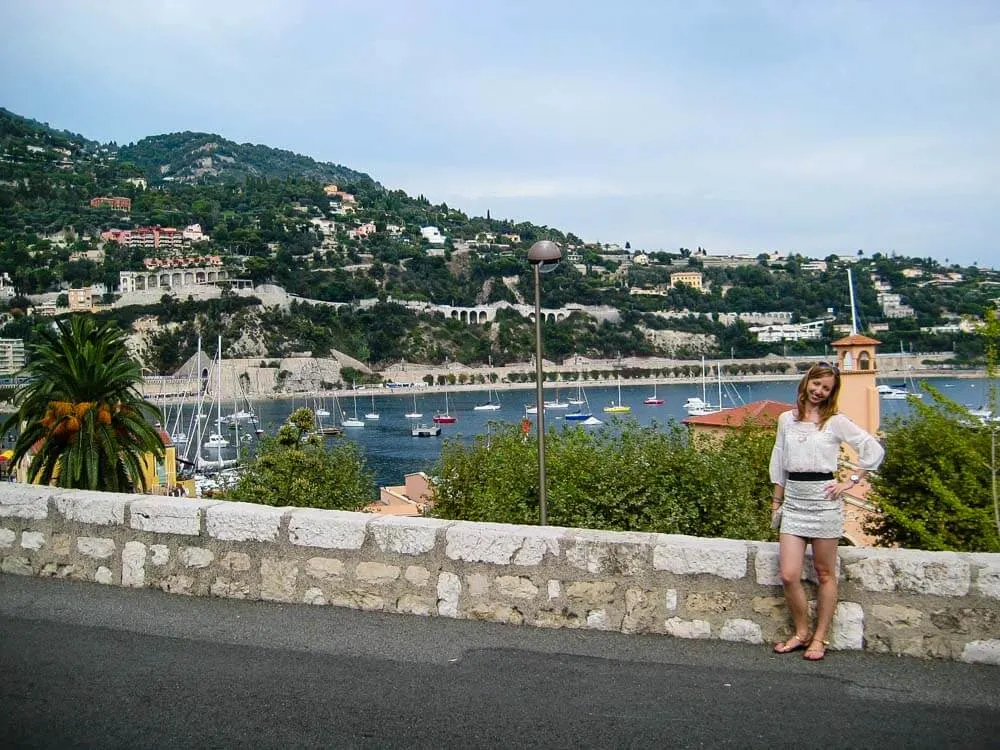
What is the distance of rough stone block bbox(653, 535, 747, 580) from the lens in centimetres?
374

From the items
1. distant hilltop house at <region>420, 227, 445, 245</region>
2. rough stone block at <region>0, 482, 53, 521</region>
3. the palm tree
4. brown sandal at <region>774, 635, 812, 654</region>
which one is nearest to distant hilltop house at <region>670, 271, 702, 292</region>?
distant hilltop house at <region>420, 227, 445, 245</region>

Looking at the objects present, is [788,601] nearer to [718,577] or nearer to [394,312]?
[718,577]

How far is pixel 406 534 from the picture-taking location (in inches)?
163

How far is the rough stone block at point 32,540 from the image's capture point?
483 cm

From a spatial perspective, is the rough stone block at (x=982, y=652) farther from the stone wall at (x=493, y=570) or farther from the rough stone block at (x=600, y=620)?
the rough stone block at (x=600, y=620)

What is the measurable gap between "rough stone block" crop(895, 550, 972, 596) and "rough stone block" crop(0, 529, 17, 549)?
4.57 m

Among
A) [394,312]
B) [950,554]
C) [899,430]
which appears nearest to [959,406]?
[899,430]

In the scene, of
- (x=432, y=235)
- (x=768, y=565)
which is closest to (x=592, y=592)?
(x=768, y=565)

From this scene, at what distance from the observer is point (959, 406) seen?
6.13 m

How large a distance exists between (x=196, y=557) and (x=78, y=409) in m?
9.45

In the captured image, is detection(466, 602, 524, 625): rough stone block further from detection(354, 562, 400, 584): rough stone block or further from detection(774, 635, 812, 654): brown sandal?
detection(774, 635, 812, 654): brown sandal

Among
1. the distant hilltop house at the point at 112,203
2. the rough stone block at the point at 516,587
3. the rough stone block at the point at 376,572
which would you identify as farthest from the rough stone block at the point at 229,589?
the distant hilltop house at the point at 112,203

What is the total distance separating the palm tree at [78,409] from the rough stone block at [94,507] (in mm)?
8361

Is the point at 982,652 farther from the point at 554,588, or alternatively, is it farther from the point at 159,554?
the point at 159,554
